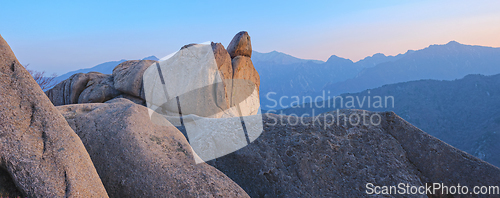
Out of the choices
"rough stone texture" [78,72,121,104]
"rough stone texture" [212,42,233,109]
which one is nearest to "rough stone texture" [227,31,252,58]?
"rough stone texture" [212,42,233,109]

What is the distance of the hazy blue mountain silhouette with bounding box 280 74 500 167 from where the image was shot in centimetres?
8944

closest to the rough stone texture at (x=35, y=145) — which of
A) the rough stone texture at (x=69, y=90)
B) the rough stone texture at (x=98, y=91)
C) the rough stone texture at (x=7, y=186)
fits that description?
the rough stone texture at (x=7, y=186)

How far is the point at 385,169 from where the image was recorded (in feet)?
18.0

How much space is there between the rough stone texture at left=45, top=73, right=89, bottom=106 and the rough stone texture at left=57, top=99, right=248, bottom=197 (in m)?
11.3

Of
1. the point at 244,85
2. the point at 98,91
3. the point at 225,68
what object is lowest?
the point at 244,85

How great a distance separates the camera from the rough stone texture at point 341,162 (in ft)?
17.0

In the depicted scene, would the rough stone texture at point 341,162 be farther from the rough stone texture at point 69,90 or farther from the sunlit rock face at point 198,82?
the rough stone texture at point 69,90

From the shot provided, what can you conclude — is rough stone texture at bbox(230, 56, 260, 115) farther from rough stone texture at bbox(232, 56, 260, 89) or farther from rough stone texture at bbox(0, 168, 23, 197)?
rough stone texture at bbox(0, 168, 23, 197)

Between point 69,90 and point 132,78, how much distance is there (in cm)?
416

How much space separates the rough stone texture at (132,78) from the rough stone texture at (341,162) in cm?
952

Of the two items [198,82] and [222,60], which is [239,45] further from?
[198,82]

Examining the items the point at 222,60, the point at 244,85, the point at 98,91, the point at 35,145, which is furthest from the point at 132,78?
the point at 35,145

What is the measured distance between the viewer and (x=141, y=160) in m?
4.04

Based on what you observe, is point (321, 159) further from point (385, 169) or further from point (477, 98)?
point (477, 98)
